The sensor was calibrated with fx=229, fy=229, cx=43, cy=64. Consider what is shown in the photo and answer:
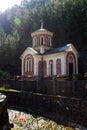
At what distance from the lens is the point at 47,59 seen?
3238cm

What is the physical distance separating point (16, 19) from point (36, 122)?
41.9 m

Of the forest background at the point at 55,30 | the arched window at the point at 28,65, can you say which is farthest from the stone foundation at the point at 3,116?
the forest background at the point at 55,30

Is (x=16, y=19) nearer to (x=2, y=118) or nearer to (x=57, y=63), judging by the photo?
(x=57, y=63)

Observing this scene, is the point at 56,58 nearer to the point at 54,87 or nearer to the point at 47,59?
the point at 47,59

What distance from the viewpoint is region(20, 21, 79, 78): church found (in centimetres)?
3052

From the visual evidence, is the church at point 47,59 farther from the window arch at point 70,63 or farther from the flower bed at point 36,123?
the flower bed at point 36,123

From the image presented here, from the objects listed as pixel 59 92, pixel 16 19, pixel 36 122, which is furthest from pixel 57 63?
pixel 16 19

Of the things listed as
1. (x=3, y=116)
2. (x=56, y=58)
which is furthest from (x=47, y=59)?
(x=3, y=116)

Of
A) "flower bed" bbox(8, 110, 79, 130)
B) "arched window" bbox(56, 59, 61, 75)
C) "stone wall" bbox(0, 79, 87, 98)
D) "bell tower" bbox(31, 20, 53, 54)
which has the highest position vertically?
"bell tower" bbox(31, 20, 53, 54)

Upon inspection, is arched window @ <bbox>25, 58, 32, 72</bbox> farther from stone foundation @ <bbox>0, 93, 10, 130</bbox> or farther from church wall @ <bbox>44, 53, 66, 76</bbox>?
stone foundation @ <bbox>0, 93, 10, 130</bbox>

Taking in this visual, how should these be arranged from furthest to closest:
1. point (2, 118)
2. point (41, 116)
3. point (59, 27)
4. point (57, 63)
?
point (59, 27) < point (57, 63) < point (41, 116) < point (2, 118)

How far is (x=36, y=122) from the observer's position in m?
16.7

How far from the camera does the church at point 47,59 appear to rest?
3052 cm

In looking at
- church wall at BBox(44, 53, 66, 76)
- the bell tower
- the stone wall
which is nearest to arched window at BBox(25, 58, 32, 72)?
the bell tower
